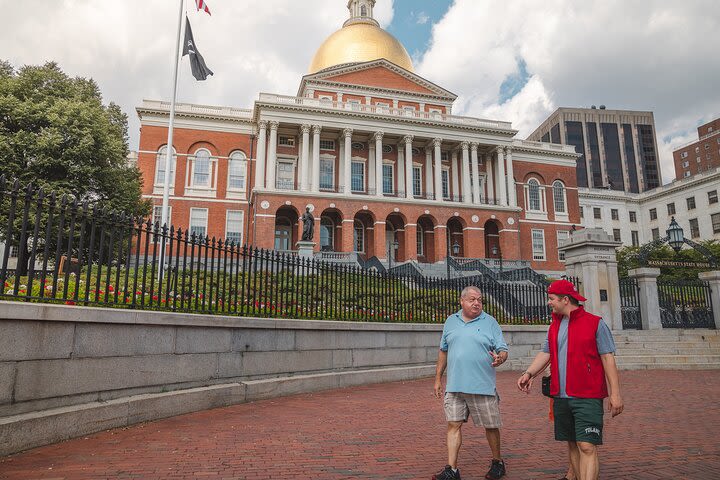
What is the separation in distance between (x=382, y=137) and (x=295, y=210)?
10.1 metres

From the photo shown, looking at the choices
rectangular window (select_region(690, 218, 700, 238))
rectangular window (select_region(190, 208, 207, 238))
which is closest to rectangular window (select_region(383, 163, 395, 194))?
rectangular window (select_region(190, 208, 207, 238))

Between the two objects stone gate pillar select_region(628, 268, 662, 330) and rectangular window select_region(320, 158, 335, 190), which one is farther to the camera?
rectangular window select_region(320, 158, 335, 190)

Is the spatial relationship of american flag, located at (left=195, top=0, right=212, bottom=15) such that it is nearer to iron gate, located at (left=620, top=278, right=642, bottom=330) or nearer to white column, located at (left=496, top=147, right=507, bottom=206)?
iron gate, located at (left=620, top=278, right=642, bottom=330)

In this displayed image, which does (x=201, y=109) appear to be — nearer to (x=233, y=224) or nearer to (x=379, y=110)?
(x=233, y=224)

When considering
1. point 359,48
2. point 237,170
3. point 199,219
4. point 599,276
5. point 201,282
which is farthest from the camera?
point 359,48

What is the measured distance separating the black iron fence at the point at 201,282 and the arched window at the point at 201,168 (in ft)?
89.5

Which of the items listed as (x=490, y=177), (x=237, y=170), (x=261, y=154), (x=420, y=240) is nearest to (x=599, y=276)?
(x=420, y=240)

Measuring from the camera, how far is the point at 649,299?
14.9 m

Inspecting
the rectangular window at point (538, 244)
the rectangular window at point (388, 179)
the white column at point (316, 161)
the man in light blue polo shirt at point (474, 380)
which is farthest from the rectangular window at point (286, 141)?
the man in light blue polo shirt at point (474, 380)

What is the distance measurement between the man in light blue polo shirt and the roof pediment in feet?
140

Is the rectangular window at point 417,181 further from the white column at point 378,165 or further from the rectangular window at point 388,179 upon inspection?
the white column at point 378,165

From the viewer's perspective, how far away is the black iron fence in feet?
17.5

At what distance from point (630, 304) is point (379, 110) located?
29.7m

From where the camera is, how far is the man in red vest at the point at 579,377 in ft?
11.4
